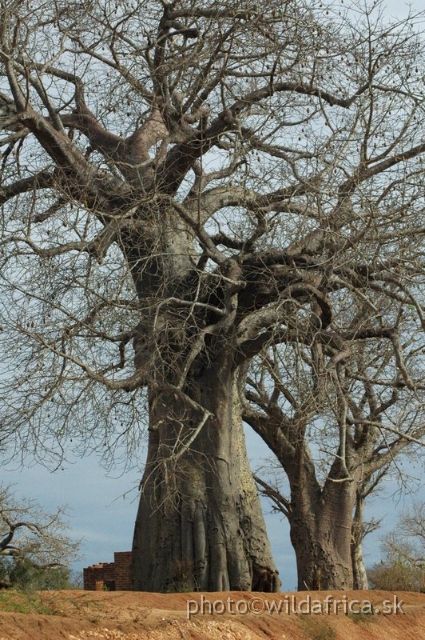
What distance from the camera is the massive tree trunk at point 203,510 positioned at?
12.1 meters

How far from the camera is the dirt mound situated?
7.54 meters

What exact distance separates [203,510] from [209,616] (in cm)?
320

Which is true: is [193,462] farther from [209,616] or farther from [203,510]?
[209,616]

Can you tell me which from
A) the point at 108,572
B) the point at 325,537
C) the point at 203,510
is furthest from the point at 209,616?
the point at 108,572

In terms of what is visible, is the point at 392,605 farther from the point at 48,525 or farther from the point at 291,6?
the point at 291,6

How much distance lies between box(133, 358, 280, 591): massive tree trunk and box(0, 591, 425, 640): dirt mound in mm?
889

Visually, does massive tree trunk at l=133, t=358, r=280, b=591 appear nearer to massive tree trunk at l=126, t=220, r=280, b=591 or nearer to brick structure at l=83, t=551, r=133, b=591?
massive tree trunk at l=126, t=220, r=280, b=591

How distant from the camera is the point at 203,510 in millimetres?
12312

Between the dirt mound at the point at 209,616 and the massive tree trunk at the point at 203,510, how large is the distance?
89cm

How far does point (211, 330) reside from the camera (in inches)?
465

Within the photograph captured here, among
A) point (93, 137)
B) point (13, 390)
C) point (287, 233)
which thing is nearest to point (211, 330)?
point (287, 233)

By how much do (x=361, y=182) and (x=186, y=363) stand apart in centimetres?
303

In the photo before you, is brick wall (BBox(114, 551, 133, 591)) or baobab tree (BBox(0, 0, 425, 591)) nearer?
baobab tree (BBox(0, 0, 425, 591))

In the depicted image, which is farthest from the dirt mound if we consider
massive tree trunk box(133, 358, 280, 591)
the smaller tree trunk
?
the smaller tree trunk
